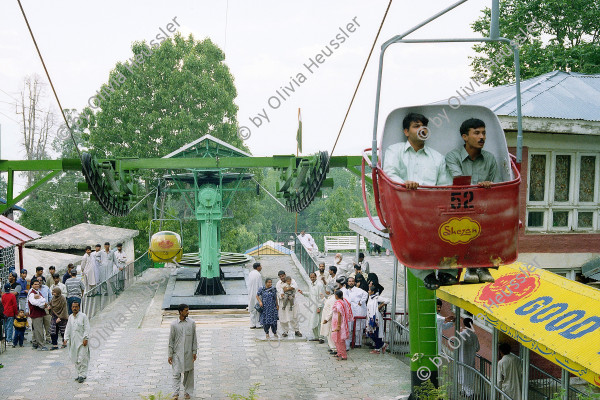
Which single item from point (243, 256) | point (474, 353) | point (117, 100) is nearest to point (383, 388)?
point (474, 353)

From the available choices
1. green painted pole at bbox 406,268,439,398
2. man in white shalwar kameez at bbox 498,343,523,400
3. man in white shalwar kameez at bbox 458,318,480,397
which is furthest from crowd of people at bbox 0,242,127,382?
man in white shalwar kameez at bbox 498,343,523,400

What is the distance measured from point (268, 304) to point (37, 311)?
5044mm

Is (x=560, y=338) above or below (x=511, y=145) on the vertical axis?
below

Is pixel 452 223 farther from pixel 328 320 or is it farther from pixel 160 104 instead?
pixel 160 104

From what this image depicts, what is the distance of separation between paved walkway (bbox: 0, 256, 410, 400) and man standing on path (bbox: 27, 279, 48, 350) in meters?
0.31

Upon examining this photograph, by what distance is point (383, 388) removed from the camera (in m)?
11.5

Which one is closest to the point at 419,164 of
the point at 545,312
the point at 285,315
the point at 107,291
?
the point at 545,312

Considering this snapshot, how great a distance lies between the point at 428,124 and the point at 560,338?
316 cm

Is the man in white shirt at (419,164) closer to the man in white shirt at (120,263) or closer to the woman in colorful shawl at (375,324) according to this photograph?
the woman in colorful shawl at (375,324)

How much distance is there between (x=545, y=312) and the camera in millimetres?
8773

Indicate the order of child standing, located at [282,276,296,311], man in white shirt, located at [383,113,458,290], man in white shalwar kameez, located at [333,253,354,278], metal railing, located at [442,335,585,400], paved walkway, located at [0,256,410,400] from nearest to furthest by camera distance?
man in white shirt, located at [383,113,458,290] < metal railing, located at [442,335,585,400] < paved walkway, located at [0,256,410,400] < child standing, located at [282,276,296,311] < man in white shalwar kameez, located at [333,253,354,278]

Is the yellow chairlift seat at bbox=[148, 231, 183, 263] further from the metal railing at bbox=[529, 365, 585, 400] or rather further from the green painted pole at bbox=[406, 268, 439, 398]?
the metal railing at bbox=[529, 365, 585, 400]

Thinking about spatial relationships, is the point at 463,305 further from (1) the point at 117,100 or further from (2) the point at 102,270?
(1) the point at 117,100

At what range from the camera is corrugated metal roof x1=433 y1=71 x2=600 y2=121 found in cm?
1260
